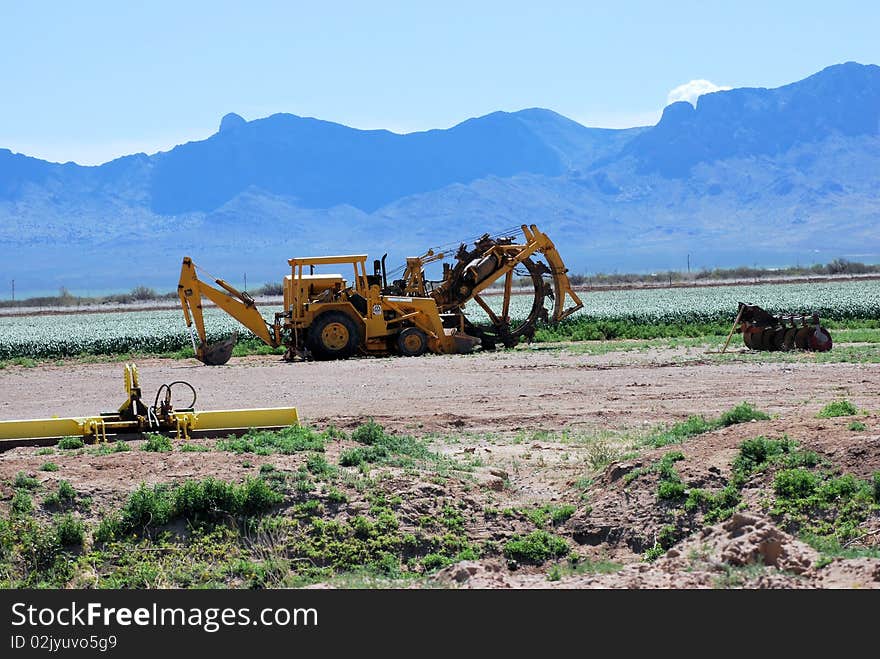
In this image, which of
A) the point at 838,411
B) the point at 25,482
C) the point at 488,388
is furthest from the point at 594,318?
the point at 25,482

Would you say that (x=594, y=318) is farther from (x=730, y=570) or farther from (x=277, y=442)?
(x=730, y=570)

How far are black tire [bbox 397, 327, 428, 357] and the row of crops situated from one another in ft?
34.5

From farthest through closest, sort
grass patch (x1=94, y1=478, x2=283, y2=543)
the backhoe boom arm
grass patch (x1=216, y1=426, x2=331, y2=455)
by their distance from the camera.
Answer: the backhoe boom arm, grass patch (x1=216, y1=426, x2=331, y2=455), grass patch (x1=94, y1=478, x2=283, y2=543)

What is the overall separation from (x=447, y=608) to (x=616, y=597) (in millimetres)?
1213

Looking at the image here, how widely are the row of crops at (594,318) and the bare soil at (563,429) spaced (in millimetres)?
7499

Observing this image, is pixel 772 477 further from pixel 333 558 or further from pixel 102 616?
pixel 102 616

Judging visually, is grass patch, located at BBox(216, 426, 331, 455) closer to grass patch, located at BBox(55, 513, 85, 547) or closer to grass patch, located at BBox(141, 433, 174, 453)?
grass patch, located at BBox(141, 433, 174, 453)

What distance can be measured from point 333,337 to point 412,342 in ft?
6.85

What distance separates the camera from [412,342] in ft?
105

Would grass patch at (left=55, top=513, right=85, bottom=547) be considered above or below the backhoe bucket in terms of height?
below

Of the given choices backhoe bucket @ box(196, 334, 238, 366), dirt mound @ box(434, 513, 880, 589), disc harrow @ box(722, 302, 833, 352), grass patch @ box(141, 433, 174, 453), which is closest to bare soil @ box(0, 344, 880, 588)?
dirt mound @ box(434, 513, 880, 589)

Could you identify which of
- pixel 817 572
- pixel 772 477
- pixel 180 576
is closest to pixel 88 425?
pixel 180 576

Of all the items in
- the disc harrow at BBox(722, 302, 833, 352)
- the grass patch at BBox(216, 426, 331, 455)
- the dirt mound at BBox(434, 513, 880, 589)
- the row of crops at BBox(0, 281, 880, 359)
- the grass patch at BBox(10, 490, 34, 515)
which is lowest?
the dirt mound at BBox(434, 513, 880, 589)

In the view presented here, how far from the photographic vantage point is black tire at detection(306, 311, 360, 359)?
31.8 meters
